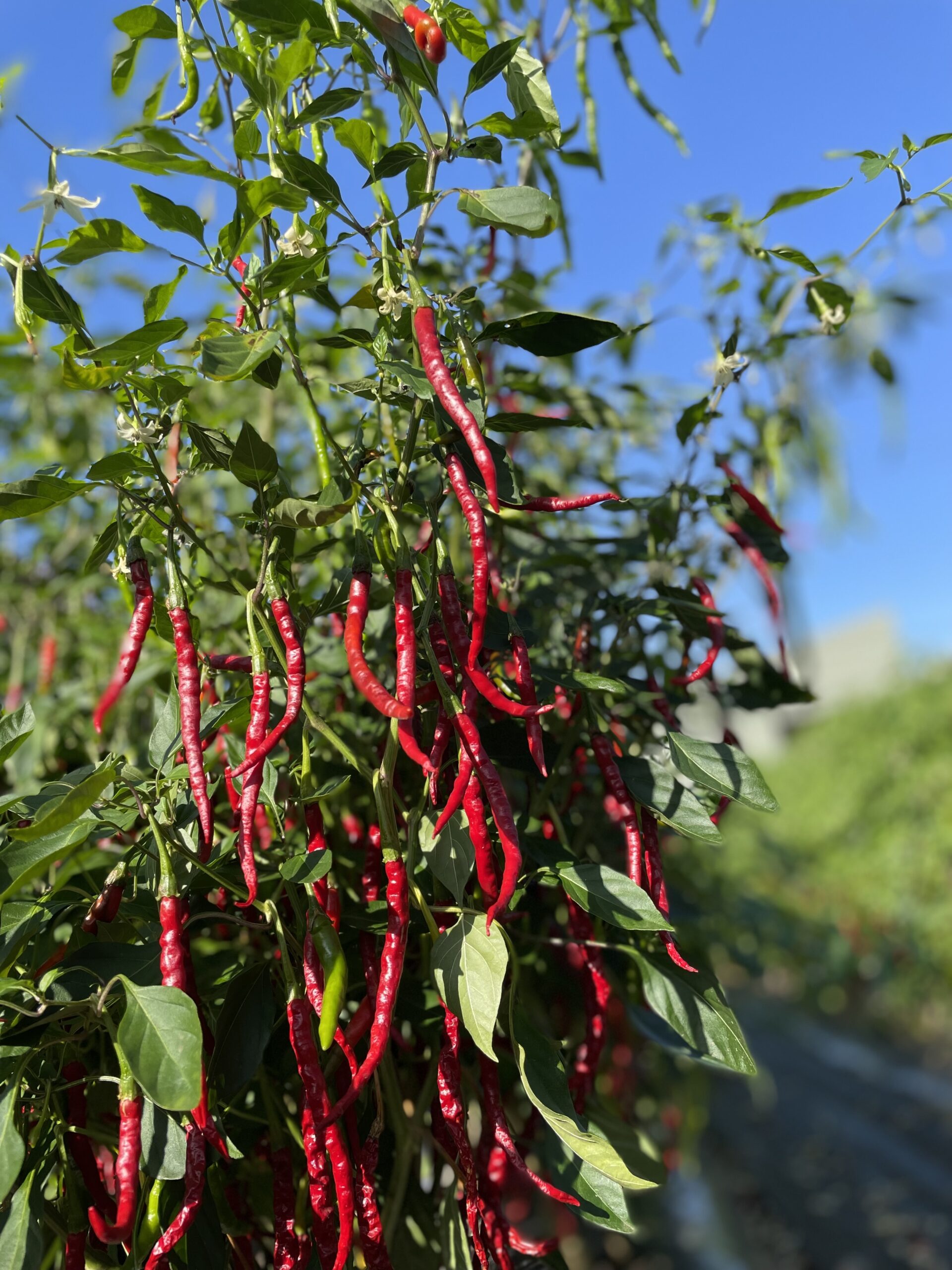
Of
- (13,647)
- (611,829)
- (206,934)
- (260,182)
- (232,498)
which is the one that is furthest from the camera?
(13,647)

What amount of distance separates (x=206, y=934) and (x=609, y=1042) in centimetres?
88

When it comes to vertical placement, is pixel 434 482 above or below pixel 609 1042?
above

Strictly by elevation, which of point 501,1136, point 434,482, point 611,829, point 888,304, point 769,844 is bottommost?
point 769,844

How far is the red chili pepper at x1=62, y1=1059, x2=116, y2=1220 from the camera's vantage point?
1.94 ft

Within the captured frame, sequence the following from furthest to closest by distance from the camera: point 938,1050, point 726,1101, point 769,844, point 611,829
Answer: point 938,1050 < point 726,1101 < point 769,844 < point 611,829

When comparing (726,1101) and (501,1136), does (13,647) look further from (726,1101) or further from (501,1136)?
(726,1101)

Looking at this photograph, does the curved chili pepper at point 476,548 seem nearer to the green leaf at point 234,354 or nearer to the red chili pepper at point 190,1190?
the green leaf at point 234,354

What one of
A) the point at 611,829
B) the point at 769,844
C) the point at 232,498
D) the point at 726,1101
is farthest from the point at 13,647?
the point at 726,1101

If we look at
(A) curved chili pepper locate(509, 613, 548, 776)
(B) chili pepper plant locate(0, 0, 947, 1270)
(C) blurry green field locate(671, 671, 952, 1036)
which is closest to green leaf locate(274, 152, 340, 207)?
(B) chili pepper plant locate(0, 0, 947, 1270)

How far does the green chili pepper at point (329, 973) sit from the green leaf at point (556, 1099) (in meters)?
0.13

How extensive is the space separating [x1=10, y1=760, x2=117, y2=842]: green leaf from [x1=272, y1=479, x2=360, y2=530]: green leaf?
0.57 feet

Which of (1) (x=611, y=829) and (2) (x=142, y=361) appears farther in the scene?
(1) (x=611, y=829)

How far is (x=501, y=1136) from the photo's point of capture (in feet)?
1.97

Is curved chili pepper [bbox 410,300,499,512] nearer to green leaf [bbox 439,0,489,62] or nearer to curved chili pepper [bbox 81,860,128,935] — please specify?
green leaf [bbox 439,0,489,62]
